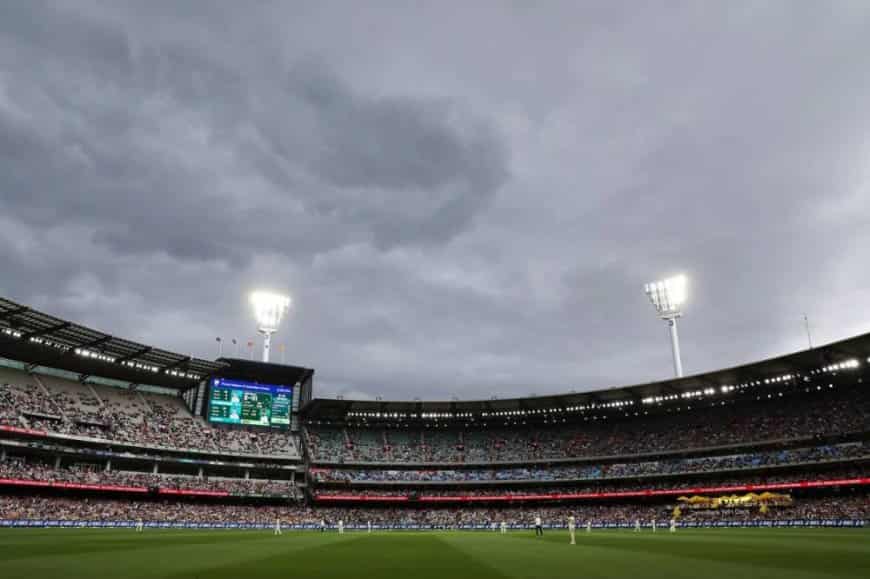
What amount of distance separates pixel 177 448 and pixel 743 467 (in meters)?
74.6

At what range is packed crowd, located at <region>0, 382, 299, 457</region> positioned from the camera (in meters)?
63.8

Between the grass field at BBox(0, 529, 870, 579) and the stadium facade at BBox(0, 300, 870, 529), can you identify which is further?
the stadium facade at BBox(0, 300, 870, 529)

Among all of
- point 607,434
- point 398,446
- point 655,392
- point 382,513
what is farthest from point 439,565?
point 398,446

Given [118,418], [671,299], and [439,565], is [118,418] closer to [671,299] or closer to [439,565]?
[439,565]

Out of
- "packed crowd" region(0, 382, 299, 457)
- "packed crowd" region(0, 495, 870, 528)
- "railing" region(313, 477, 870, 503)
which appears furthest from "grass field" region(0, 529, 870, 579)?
"packed crowd" region(0, 382, 299, 457)

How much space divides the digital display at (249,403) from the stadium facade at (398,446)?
0.22m

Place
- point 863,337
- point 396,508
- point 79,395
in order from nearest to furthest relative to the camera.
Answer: point 863,337 → point 79,395 → point 396,508

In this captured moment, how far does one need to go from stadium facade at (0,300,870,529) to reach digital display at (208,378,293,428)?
224mm

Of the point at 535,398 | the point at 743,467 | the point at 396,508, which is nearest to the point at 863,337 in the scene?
the point at 743,467

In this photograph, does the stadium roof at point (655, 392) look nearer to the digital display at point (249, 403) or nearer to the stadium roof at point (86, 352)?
the digital display at point (249, 403)

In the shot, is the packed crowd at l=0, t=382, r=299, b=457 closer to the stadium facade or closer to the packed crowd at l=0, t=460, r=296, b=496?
the stadium facade

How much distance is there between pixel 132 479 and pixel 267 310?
30.1 m

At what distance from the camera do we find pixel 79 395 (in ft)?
238

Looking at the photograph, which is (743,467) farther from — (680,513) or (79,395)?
(79,395)
